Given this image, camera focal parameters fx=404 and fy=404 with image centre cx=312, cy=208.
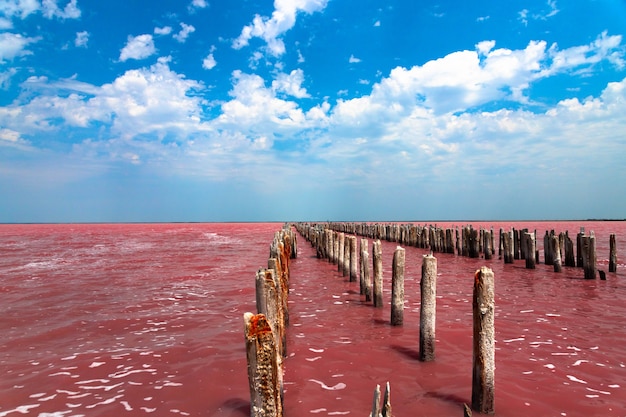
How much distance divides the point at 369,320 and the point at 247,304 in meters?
2.98

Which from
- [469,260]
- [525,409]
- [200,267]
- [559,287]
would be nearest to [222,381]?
[525,409]

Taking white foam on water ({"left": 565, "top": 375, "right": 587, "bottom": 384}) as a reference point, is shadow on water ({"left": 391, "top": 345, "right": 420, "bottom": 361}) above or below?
above

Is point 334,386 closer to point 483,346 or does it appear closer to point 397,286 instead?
point 483,346

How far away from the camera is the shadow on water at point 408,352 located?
5707 mm

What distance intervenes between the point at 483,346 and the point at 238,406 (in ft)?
8.83

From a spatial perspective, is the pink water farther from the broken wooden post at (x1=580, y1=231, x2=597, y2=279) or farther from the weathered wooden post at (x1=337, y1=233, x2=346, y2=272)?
the weathered wooden post at (x1=337, y1=233, x2=346, y2=272)

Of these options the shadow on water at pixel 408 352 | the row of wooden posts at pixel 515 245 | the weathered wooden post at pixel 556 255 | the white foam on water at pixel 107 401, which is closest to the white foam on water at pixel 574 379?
the shadow on water at pixel 408 352

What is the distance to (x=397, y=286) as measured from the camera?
7.16m

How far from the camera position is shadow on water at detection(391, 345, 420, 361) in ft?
18.7

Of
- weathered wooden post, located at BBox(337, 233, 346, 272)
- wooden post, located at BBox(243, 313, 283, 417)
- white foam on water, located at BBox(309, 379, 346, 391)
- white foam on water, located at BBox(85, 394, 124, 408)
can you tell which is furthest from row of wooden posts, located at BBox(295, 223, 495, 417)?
weathered wooden post, located at BBox(337, 233, 346, 272)

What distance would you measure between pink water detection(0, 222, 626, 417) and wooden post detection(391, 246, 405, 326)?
0.18 m

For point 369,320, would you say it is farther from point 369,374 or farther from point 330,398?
point 330,398

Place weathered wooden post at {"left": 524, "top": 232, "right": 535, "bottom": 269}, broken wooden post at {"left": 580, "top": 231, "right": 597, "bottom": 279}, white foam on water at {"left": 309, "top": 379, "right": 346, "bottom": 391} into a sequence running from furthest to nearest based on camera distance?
weathered wooden post at {"left": 524, "top": 232, "right": 535, "bottom": 269} < broken wooden post at {"left": 580, "top": 231, "right": 597, "bottom": 279} < white foam on water at {"left": 309, "top": 379, "right": 346, "bottom": 391}

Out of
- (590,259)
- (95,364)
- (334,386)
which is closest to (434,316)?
(334,386)
